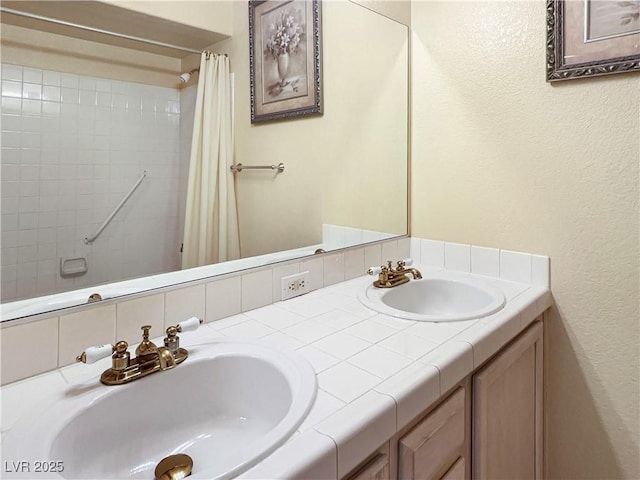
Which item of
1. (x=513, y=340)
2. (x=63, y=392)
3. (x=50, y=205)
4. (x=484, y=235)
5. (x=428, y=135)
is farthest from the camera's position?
(x=428, y=135)

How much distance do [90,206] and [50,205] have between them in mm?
83

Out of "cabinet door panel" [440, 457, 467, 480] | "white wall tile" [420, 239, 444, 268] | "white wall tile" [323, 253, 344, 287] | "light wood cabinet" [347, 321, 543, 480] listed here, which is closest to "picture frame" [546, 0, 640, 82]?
"white wall tile" [420, 239, 444, 268]

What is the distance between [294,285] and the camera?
1.29 metres

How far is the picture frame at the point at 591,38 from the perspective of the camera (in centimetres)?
115

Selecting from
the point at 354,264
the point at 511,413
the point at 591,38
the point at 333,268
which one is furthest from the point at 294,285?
the point at 591,38

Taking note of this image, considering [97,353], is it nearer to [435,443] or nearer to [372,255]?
[435,443]

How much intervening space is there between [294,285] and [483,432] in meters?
0.68

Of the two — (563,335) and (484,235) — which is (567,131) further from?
(563,335)

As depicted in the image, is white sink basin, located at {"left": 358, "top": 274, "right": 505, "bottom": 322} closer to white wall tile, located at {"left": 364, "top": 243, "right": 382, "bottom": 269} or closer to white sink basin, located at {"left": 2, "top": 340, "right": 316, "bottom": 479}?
white wall tile, located at {"left": 364, "top": 243, "right": 382, "bottom": 269}

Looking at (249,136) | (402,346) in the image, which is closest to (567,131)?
(402,346)

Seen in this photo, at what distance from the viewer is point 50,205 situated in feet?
3.00

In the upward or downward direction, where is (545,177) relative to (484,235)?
upward

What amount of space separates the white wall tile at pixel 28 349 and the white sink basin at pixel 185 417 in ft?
0.50

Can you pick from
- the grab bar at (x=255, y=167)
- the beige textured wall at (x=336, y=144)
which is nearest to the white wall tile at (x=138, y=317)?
the beige textured wall at (x=336, y=144)
